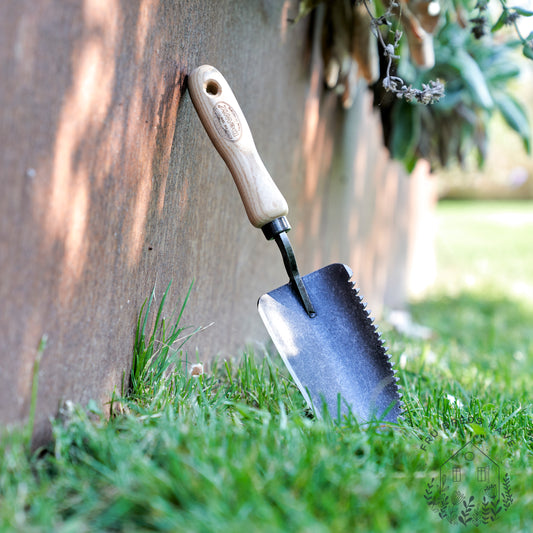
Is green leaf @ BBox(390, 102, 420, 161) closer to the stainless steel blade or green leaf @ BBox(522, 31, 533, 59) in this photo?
green leaf @ BBox(522, 31, 533, 59)

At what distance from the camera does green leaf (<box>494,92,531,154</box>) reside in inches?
105

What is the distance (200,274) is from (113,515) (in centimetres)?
80

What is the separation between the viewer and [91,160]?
3.46 ft

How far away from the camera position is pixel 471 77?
2422 millimetres

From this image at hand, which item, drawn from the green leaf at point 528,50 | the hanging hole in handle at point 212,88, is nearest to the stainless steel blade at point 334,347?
the hanging hole in handle at point 212,88

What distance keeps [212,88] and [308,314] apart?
1.90ft

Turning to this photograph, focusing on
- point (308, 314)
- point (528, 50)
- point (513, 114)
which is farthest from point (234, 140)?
point (513, 114)

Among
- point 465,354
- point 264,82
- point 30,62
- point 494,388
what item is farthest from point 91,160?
point 465,354

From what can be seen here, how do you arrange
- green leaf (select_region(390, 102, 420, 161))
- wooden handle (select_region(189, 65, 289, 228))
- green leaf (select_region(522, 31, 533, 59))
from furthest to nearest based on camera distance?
green leaf (select_region(390, 102, 420, 161)) → green leaf (select_region(522, 31, 533, 59)) → wooden handle (select_region(189, 65, 289, 228))

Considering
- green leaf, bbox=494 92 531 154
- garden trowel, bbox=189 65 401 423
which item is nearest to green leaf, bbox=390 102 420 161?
green leaf, bbox=494 92 531 154

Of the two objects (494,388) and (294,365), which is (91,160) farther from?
(494,388)

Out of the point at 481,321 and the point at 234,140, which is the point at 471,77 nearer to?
the point at 234,140

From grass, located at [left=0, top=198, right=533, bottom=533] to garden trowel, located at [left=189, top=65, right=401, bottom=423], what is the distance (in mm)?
84

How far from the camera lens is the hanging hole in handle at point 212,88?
4.29 feet
